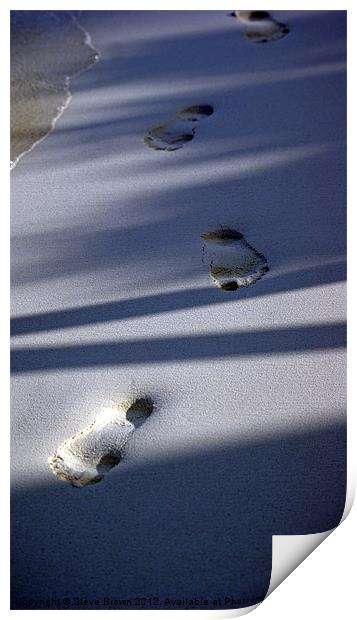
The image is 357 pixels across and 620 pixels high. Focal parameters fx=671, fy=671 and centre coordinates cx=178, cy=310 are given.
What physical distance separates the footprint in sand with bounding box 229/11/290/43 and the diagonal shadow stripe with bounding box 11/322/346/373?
1.00 m

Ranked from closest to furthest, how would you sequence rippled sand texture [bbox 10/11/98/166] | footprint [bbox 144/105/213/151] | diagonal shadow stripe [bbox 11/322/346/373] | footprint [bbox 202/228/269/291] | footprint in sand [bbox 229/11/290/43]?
1. diagonal shadow stripe [bbox 11/322/346/373]
2. footprint [bbox 202/228/269/291]
3. footprint [bbox 144/105/213/151]
4. rippled sand texture [bbox 10/11/98/166]
5. footprint in sand [bbox 229/11/290/43]

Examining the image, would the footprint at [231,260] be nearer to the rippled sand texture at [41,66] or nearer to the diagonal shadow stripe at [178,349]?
the diagonal shadow stripe at [178,349]

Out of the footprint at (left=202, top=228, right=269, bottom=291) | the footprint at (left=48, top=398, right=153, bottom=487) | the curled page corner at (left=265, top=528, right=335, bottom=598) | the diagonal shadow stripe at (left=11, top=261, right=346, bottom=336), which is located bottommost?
the curled page corner at (left=265, top=528, right=335, bottom=598)

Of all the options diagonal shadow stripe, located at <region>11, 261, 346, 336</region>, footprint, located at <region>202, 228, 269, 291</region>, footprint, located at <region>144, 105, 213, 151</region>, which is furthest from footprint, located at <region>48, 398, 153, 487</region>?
footprint, located at <region>144, 105, 213, 151</region>

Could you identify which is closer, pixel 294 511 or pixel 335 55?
pixel 294 511

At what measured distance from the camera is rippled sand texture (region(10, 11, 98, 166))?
169cm

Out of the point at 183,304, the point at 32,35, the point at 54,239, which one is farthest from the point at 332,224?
the point at 32,35

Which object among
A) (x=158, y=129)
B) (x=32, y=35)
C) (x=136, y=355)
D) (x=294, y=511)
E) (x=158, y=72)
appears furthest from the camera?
(x=32, y=35)

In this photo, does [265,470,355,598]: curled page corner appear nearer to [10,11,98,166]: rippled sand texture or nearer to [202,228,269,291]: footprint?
[202,228,269,291]: footprint

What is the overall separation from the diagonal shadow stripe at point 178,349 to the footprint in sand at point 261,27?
39.5 inches

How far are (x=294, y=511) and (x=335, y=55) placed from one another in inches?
47.8

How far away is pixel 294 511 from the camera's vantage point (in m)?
0.99

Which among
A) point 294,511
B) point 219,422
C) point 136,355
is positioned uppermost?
point 136,355
